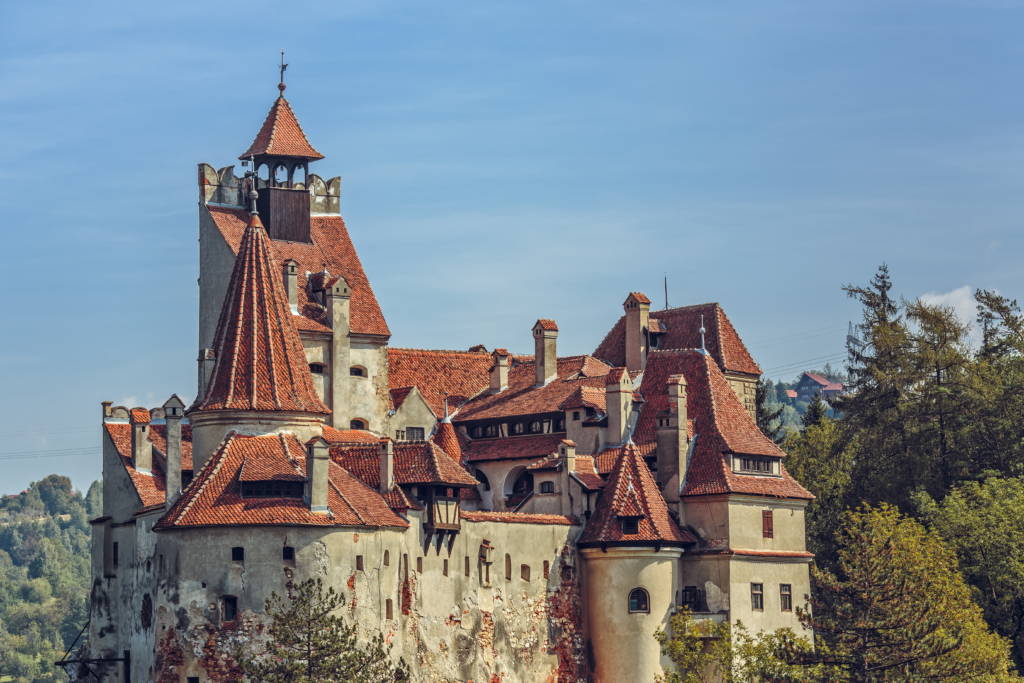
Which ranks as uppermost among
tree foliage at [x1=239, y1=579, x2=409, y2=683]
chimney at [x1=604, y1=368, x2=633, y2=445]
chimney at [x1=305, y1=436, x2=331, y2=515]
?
chimney at [x1=604, y1=368, x2=633, y2=445]

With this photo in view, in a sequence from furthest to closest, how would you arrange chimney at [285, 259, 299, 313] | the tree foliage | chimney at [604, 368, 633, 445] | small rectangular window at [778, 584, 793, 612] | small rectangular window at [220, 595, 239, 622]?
1. chimney at [285, 259, 299, 313]
2. chimney at [604, 368, 633, 445]
3. small rectangular window at [778, 584, 793, 612]
4. small rectangular window at [220, 595, 239, 622]
5. the tree foliage

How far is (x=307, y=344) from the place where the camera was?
4085 inches

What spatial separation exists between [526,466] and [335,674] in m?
26.3

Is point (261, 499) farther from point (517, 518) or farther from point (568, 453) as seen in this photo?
point (568, 453)

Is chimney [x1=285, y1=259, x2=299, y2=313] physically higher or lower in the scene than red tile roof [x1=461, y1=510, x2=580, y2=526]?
higher

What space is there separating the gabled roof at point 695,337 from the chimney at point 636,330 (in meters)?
0.82

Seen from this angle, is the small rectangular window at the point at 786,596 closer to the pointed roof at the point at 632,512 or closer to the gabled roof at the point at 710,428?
the gabled roof at the point at 710,428

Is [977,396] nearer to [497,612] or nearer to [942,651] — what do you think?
[942,651]

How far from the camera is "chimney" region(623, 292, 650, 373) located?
110312 mm

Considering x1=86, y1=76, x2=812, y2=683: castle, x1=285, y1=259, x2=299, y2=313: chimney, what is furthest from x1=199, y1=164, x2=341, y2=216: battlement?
x1=285, y1=259, x2=299, y2=313: chimney

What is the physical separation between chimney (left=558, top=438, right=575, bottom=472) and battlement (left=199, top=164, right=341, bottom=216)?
20851 mm

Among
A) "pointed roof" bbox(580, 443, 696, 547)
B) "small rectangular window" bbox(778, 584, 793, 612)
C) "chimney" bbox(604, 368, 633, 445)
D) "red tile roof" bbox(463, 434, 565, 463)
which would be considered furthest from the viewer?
"red tile roof" bbox(463, 434, 565, 463)

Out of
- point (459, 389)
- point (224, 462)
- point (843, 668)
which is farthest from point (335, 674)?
point (459, 389)

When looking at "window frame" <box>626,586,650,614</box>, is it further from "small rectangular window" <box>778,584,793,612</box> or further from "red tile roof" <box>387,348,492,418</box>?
"red tile roof" <box>387,348,492,418</box>
